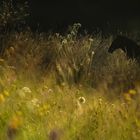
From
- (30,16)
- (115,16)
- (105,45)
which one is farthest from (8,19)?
(115,16)

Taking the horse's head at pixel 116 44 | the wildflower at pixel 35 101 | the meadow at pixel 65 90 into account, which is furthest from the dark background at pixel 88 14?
the wildflower at pixel 35 101

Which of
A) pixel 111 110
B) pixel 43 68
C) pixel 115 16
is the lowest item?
pixel 115 16

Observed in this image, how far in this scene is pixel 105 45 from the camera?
29.1ft

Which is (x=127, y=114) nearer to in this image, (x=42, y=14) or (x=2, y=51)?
(x=2, y=51)

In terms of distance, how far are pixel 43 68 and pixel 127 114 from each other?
2582mm

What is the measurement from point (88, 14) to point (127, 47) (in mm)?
3590

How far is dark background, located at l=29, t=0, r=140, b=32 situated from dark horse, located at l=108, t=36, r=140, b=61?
8.58 ft

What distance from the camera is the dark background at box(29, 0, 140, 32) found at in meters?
11.1

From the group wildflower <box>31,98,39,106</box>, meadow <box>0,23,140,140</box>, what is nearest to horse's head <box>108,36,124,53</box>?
meadow <box>0,23,140,140</box>

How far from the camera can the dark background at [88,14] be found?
1111cm

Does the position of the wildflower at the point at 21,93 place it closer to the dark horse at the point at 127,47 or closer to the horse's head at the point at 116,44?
the dark horse at the point at 127,47

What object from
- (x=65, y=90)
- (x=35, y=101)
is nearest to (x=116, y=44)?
(x=65, y=90)

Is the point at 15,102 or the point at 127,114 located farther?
the point at 15,102

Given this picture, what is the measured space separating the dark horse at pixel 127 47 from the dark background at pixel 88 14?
8.58 ft
